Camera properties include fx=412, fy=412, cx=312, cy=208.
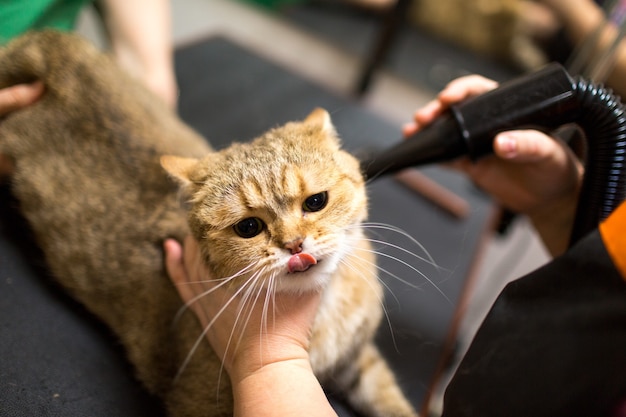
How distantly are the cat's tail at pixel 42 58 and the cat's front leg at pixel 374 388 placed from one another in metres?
1.07

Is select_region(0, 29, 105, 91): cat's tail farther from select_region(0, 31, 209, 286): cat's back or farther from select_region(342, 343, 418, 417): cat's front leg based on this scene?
select_region(342, 343, 418, 417): cat's front leg

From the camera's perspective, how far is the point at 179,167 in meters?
0.87

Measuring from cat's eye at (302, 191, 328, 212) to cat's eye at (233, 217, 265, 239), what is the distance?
0.09 m

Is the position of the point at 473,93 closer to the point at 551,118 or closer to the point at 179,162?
the point at 551,118

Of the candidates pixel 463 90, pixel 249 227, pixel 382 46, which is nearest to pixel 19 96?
pixel 249 227

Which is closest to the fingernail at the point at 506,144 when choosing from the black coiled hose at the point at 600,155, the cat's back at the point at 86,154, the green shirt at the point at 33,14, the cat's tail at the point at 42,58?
the black coiled hose at the point at 600,155

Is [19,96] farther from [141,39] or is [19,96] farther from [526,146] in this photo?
[526,146]

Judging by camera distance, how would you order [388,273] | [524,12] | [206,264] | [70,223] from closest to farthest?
[206,264] → [388,273] → [70,223] → [524,12]

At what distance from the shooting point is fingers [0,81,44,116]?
111cm

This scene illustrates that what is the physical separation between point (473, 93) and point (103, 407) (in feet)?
3.62

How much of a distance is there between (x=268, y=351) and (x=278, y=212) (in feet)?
0.82

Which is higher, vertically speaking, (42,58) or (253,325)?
(42,58)

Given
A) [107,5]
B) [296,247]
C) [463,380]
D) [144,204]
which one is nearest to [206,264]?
[296,247]

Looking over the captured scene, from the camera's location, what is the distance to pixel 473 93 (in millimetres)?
1036
